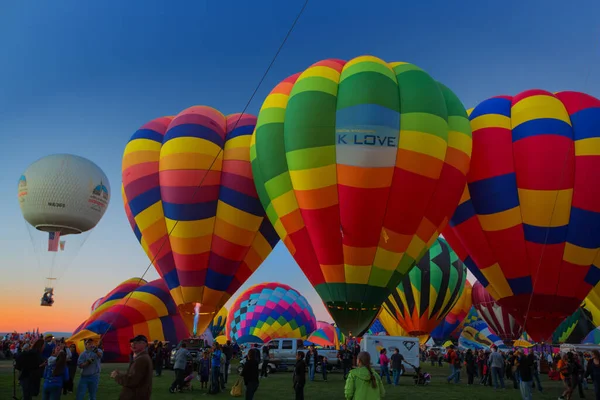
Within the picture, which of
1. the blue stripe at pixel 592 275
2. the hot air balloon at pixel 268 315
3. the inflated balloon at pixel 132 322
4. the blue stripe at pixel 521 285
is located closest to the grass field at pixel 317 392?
the blue stripe at pixel 521 285

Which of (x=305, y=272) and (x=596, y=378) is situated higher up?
(x=305, y=272)

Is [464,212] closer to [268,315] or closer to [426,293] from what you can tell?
[426,293]

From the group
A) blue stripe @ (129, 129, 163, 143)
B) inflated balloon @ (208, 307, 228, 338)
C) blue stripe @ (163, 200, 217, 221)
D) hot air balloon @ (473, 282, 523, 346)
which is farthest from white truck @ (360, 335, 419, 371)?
inflated balloon @ (208, 307, 228, 338)

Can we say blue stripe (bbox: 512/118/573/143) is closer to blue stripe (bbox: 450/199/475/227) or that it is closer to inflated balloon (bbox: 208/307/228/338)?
blue stripe (bbox: 450/199/475/227)

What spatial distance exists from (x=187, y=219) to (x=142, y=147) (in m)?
3.24

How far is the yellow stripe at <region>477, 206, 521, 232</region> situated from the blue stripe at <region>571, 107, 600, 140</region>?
301cm

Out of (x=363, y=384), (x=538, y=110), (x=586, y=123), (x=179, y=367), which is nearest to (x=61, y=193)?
(x=179, y=367)

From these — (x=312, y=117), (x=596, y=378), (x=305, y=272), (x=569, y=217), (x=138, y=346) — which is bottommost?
(x=596, y=378)

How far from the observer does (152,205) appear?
18.2m

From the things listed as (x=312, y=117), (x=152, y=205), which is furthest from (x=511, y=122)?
(x=152, y=205)

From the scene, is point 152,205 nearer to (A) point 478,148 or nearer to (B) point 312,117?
(B) point 312,117

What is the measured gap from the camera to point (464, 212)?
17.3 meters

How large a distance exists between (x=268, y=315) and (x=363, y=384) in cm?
2542

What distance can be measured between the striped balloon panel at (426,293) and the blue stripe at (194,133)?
1299 cm
